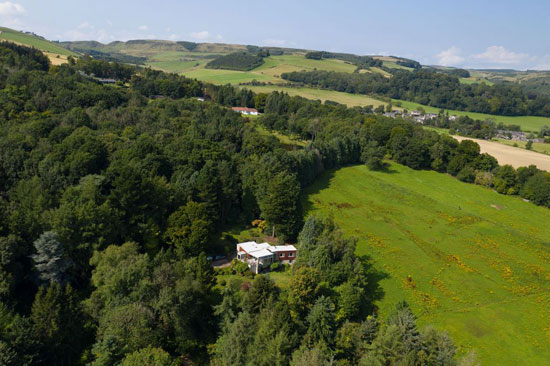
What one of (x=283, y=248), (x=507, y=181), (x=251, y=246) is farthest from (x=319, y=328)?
(x=507, y=181)

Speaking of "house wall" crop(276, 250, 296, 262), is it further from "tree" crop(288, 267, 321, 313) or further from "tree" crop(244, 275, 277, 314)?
"tree" crop(244, 275, 277, 314)

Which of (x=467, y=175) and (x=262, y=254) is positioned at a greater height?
(x=467, y=175)

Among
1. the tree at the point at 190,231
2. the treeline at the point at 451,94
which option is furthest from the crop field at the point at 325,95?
the tree at the point at 190,231

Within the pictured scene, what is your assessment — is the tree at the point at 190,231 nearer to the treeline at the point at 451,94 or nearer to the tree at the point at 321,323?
the tree at the point at 321,323

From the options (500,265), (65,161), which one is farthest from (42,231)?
(500,265)

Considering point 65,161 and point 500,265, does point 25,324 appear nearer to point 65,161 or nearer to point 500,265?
point 65,161

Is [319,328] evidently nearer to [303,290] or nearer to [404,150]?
[303,290]
